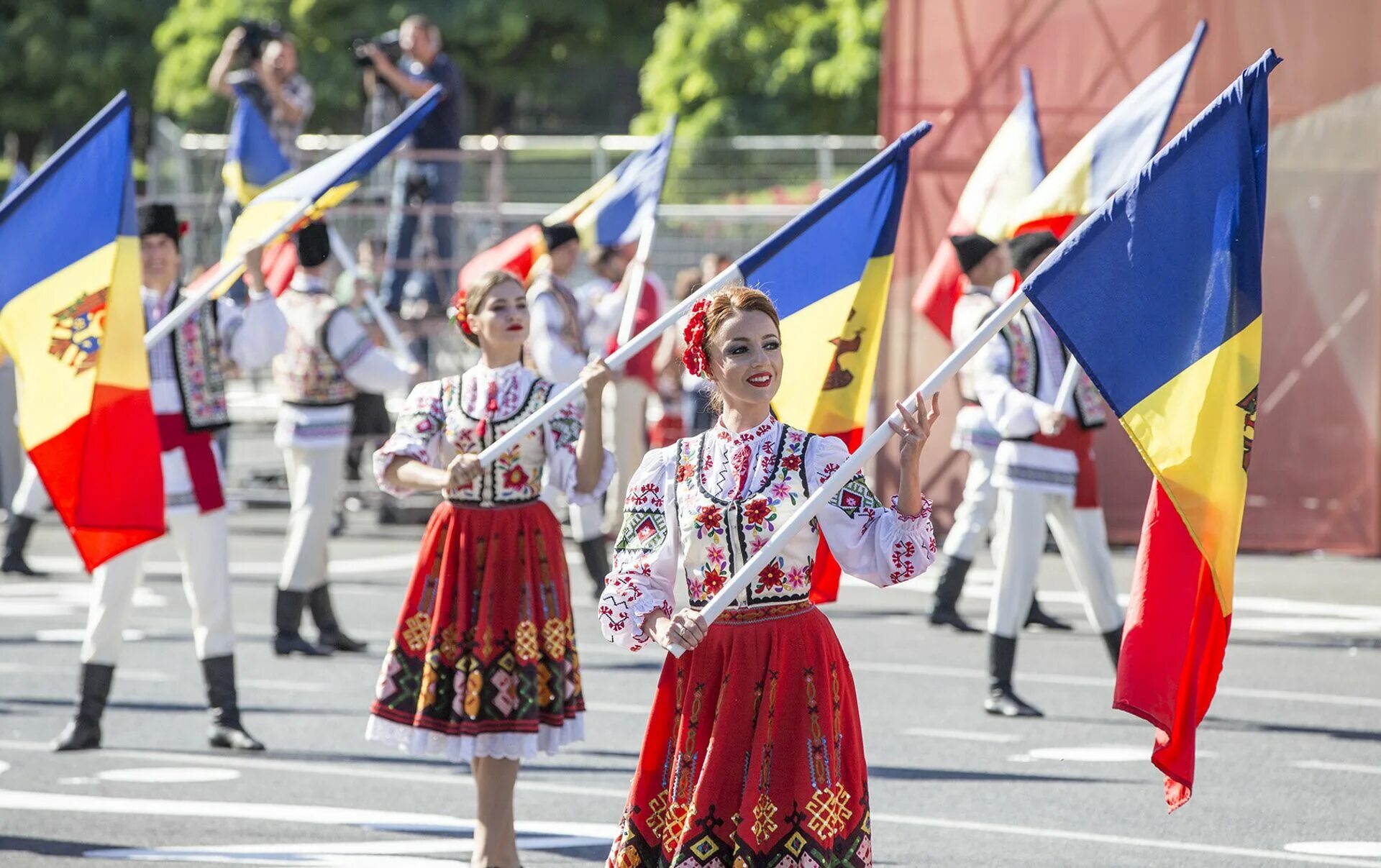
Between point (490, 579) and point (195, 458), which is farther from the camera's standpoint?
point (195, 458)

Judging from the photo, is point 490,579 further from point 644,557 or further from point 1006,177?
point 1006,177

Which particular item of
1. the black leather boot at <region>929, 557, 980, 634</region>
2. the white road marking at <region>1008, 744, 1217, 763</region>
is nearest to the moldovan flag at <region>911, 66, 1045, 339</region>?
the black leather boot at <region>929, 557, 980, 634</region>

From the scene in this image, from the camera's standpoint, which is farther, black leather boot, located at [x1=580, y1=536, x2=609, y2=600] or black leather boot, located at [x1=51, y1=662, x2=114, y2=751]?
black leather boot, located at [x1=580, y1=536, x2=609, y2=600]

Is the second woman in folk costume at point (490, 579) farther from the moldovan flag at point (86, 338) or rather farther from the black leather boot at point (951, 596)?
the black leather boot at point (951, 596)

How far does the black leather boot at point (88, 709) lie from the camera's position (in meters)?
8.49

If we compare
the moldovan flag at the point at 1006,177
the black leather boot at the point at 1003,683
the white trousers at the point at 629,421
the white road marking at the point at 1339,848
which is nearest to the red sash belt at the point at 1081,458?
the black leather boot at the point at 1003,683

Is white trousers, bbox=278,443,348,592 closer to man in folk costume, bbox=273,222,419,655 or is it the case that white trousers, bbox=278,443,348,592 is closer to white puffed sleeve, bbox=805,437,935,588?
man in folk costume, bbox=273,222,419,655

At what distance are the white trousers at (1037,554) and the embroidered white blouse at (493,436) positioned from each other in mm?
2763

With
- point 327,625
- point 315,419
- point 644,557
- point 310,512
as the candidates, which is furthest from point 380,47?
point 644,557

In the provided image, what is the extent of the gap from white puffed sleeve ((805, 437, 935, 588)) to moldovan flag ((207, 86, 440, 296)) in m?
3.62

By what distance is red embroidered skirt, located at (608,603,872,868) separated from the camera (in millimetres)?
4953

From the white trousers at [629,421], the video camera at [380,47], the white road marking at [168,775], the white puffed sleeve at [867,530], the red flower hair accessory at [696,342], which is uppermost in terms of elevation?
the video camera at [380,47]

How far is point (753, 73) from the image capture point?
3294cm

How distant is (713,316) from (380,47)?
11147 millimetres
